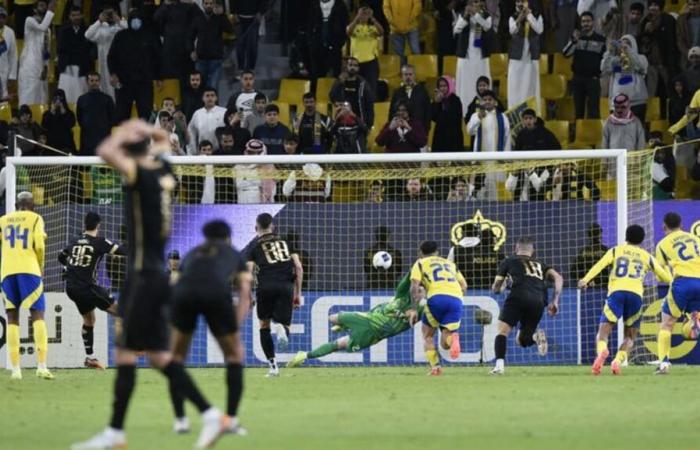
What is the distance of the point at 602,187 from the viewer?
25.8m

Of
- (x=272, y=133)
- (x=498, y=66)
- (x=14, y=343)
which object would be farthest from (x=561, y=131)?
(x=14, y=343)

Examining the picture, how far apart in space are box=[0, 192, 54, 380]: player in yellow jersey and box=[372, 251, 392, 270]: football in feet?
18.7

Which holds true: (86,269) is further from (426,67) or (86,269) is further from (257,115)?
(426,67)

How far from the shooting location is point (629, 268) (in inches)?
840

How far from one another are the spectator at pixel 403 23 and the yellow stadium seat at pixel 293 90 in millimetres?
1831

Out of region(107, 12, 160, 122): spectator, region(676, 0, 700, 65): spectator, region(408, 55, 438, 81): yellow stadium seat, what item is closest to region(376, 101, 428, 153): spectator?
region(408, 55, 438, 81): yellow stadium seat

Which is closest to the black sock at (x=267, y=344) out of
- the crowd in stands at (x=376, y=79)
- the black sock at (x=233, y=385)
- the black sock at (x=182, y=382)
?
the crowd in stands at (x=376, y=79)

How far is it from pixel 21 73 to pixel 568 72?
10077 mm

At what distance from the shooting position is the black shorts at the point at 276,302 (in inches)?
862

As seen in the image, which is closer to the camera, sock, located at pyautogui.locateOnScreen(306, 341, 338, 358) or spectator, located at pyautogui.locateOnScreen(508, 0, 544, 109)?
sock, located at pyautogui.locateOnScreen(306, 341, 338, 358)

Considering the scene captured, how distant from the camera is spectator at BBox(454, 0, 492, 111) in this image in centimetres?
2822

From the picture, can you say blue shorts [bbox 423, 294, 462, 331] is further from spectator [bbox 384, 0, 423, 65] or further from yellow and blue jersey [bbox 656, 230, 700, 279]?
spectator [bbox 384, 0, 423, 65]

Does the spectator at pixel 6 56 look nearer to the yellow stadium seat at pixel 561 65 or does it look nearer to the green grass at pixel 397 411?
the green grass at pixel 397 411

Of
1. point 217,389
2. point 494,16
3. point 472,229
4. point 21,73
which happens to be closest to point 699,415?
point 217,389
